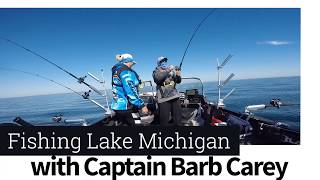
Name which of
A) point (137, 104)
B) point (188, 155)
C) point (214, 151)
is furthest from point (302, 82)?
point (137, 104)

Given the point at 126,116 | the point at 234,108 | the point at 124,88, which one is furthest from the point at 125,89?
the point at 234,108

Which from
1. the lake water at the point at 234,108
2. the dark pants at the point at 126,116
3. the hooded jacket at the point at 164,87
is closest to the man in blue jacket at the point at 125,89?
the dark pants at the point at 126,116

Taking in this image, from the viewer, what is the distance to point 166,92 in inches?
189

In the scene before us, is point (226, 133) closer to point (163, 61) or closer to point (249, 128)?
point (163, 61)

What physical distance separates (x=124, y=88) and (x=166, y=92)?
32.0 inches

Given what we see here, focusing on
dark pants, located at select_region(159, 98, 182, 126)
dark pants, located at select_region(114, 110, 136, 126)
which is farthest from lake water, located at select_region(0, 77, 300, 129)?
dark pants, located at select_region(114, 110, 136, 126)

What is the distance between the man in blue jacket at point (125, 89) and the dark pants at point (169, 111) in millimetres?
407

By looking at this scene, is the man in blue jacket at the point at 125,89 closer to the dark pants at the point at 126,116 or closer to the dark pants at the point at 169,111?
the dark pants at the point at 126,116

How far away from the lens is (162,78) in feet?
15.3

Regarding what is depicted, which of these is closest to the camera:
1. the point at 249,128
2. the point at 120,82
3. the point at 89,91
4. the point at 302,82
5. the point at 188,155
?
the point at 188,155

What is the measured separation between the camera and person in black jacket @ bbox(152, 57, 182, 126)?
4.67m

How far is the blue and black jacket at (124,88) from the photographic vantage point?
4363 millimetres

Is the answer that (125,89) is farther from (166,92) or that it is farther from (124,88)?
(166,92)

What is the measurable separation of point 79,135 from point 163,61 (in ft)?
6.14
